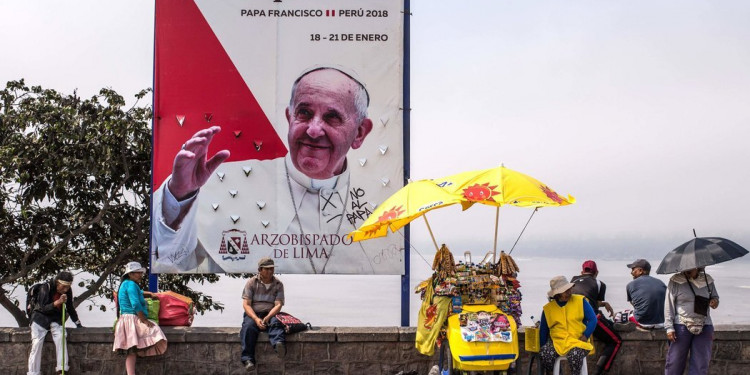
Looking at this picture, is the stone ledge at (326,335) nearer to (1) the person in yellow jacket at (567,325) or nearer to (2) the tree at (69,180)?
(1) the person in yellow jacket at (567,325)

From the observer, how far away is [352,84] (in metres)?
11.3

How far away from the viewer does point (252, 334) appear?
32.6 feet

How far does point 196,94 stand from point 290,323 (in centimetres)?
334

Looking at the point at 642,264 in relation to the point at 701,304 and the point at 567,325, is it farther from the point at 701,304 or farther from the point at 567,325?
the point at 567,325

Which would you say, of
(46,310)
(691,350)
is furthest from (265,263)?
(691,350)

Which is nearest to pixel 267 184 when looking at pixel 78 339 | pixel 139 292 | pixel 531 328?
pixel 139 292

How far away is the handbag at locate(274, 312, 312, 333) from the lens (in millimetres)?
10062

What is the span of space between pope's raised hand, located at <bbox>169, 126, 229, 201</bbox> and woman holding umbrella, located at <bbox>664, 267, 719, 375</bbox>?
5736 mm

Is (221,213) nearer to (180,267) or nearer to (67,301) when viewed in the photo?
(180,267)

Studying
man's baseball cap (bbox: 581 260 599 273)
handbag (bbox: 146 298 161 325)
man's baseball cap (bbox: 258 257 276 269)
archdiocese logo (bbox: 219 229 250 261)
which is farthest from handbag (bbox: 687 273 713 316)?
handbag (bbox: 146 298 161 325)

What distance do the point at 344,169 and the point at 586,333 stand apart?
3.90 m

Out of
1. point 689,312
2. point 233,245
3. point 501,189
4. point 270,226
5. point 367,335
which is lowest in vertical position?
point 367,335

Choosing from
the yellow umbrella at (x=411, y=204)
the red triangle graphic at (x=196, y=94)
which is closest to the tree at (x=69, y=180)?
the red triangle graphic at (x=196, y=94)

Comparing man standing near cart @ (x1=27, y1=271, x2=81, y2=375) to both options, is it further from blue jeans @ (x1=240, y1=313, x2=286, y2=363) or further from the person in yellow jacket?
the person in yellow jacket
